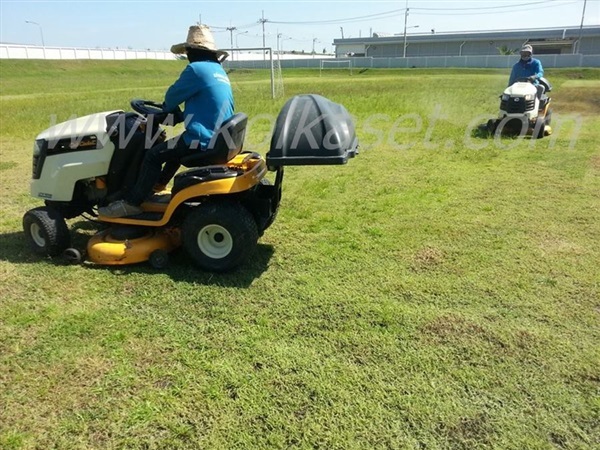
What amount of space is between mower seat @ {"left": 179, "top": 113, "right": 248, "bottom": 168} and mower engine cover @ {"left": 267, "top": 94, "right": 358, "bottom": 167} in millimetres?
436

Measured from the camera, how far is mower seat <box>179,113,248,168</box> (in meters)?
3.91

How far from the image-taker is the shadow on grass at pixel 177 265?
3.98 m

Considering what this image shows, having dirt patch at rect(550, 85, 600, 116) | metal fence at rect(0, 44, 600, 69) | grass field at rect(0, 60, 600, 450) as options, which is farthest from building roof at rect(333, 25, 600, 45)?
grass field at rect(0, 60, 600, 450)

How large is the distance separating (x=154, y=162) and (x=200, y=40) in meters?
1.04

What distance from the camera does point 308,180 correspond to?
7.12m

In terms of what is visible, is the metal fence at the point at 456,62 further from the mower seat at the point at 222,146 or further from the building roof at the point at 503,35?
the mower seat at the point at 222,146

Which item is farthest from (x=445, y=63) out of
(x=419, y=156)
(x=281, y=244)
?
(x=281, y=244)

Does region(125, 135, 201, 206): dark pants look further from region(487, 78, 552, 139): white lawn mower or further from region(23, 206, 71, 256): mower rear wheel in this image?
region(487, 78, 552, 139): white lawn mower

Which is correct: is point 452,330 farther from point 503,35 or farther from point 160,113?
point 503,35

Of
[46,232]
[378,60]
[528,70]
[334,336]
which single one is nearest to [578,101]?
[528,70]

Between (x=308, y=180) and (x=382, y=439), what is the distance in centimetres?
505

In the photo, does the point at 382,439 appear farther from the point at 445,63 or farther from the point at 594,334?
the point at 445,63

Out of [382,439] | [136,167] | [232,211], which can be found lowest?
[382,439]

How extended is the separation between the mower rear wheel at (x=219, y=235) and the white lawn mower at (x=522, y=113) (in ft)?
24.3
